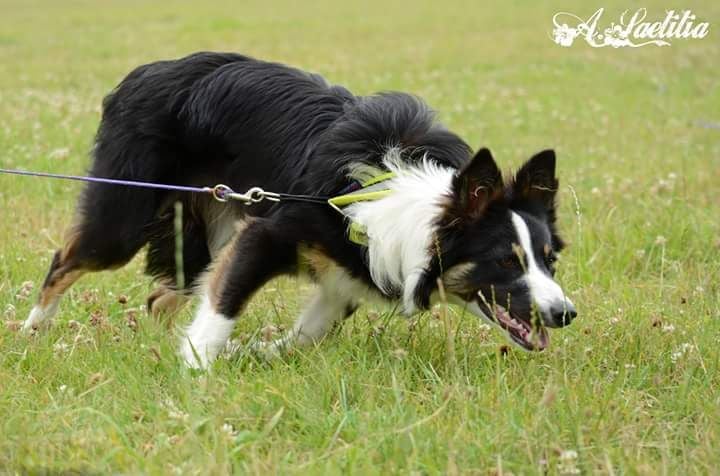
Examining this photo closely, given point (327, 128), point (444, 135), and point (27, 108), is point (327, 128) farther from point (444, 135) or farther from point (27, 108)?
point (27, 108)

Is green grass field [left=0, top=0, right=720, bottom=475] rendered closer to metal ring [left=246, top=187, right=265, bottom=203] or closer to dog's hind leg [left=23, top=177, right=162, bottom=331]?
dog's hind leg [left=23, top=177, right=162, bottom=331]

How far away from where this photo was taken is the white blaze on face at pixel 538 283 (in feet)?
13.2

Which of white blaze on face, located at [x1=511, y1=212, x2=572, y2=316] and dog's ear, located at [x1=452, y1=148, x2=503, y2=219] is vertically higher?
dog's ear, located at [x1=452, y1=148, x2=503, y2=219]

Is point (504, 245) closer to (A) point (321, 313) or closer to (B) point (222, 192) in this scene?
(A) point (321, 313)

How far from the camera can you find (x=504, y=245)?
4203 mm

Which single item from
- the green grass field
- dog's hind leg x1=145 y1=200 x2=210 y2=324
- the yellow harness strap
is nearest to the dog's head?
the green grass field

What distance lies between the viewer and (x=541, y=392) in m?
4.00

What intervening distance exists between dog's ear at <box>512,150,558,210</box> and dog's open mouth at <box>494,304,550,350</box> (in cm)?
52

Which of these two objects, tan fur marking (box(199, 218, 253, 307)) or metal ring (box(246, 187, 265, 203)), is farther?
tan fur marking (box(199, 218, 253, 307))

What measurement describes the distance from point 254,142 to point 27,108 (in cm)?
779

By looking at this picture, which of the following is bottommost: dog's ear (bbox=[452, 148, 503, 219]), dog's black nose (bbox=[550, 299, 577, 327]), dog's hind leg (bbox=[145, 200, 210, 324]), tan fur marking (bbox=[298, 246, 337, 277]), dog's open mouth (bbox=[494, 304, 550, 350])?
dog's hind leg (bbox=[145, 200, 210, 324])

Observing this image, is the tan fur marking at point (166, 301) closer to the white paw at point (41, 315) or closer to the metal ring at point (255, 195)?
the white paw at point (41, 315)

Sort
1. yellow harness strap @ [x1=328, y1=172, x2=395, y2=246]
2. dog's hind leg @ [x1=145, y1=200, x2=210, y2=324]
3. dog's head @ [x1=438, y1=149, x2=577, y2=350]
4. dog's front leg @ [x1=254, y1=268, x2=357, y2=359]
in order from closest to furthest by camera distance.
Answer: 1. dog's head @ [x1=438, y1=149, x2=577, y2=350]
2. yellow harness strap @ [x1=328, y1=172, x2=395, y2=246]
3. dog's front leg @ [x1=254, y1=268, x2=357, y2=359]
4. dog's hind leg @ [x1=145, y1=200, x2=210, y2=324]

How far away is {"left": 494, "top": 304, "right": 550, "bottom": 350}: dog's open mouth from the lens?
4.10 meters
